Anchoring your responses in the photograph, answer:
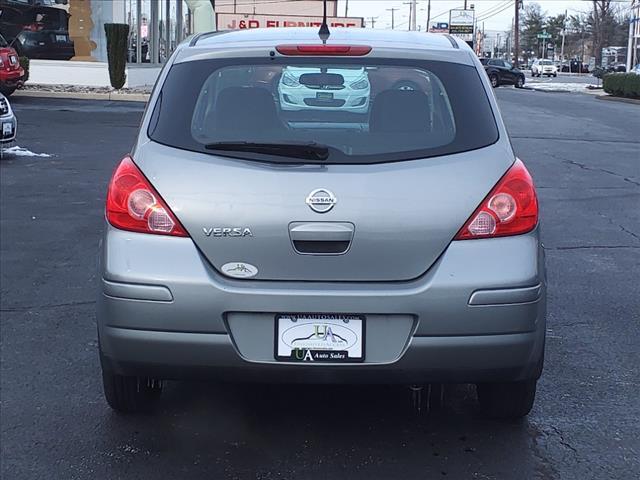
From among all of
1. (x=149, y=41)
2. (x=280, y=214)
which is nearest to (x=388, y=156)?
(x=280, y=214)

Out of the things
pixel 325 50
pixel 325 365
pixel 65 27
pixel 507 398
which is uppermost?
pixel 65 27

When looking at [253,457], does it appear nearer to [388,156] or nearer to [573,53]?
[388,156]

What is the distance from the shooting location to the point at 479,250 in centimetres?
343

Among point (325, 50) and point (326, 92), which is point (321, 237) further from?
point (326, 92)

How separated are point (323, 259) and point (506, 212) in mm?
722

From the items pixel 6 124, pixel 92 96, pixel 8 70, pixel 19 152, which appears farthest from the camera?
pixel 92 96

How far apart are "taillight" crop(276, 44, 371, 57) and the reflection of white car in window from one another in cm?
6

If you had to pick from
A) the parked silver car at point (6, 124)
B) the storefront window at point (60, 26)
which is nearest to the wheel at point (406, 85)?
the parked silver car at point (6, 124)

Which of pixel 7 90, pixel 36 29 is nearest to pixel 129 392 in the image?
pixel 7 90

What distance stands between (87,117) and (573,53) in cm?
12221

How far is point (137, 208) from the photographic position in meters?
3.50

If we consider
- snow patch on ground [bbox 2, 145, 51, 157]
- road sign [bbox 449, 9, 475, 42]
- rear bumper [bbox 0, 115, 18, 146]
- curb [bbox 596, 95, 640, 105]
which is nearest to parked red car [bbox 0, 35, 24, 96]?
snow patch on ground [bbox 2, 145, 51, 157]

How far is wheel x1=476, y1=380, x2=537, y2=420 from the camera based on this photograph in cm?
392

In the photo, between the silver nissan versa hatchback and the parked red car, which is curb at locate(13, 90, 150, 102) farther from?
the silver nissan versa hatchback
